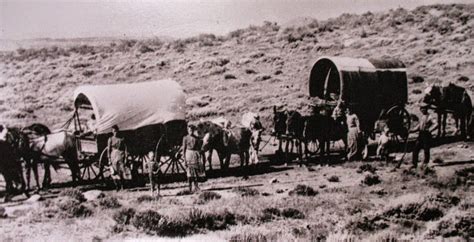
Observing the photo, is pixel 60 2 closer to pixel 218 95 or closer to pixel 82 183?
pixel 82 183

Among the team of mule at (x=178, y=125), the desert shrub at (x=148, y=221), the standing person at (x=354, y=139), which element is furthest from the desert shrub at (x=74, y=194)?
the standing person at (x=354, y=139)

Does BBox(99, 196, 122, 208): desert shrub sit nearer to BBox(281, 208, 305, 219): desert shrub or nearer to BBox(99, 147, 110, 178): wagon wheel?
BBox(99, 147, 110, 178): wagon wheel

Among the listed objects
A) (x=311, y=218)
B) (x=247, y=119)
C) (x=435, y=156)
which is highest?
(x=247, y=119)

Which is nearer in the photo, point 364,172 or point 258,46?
point 364,172

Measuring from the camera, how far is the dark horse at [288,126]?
11.0 m

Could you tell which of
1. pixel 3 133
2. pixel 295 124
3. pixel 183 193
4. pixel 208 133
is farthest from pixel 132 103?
pixel 295 124

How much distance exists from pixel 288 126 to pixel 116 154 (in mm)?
3970

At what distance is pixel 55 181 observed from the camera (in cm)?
977

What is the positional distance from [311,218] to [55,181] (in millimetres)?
5001

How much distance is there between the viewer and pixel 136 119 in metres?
9.20

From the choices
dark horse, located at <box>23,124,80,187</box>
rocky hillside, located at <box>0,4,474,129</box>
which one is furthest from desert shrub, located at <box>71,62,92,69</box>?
dark horse, located at <box>23,124,80,187</box>

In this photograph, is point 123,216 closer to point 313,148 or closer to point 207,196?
point 207,196

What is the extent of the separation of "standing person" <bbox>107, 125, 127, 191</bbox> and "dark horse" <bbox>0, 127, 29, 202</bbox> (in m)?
1.45

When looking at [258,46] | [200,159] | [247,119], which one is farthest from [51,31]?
[258,46]
